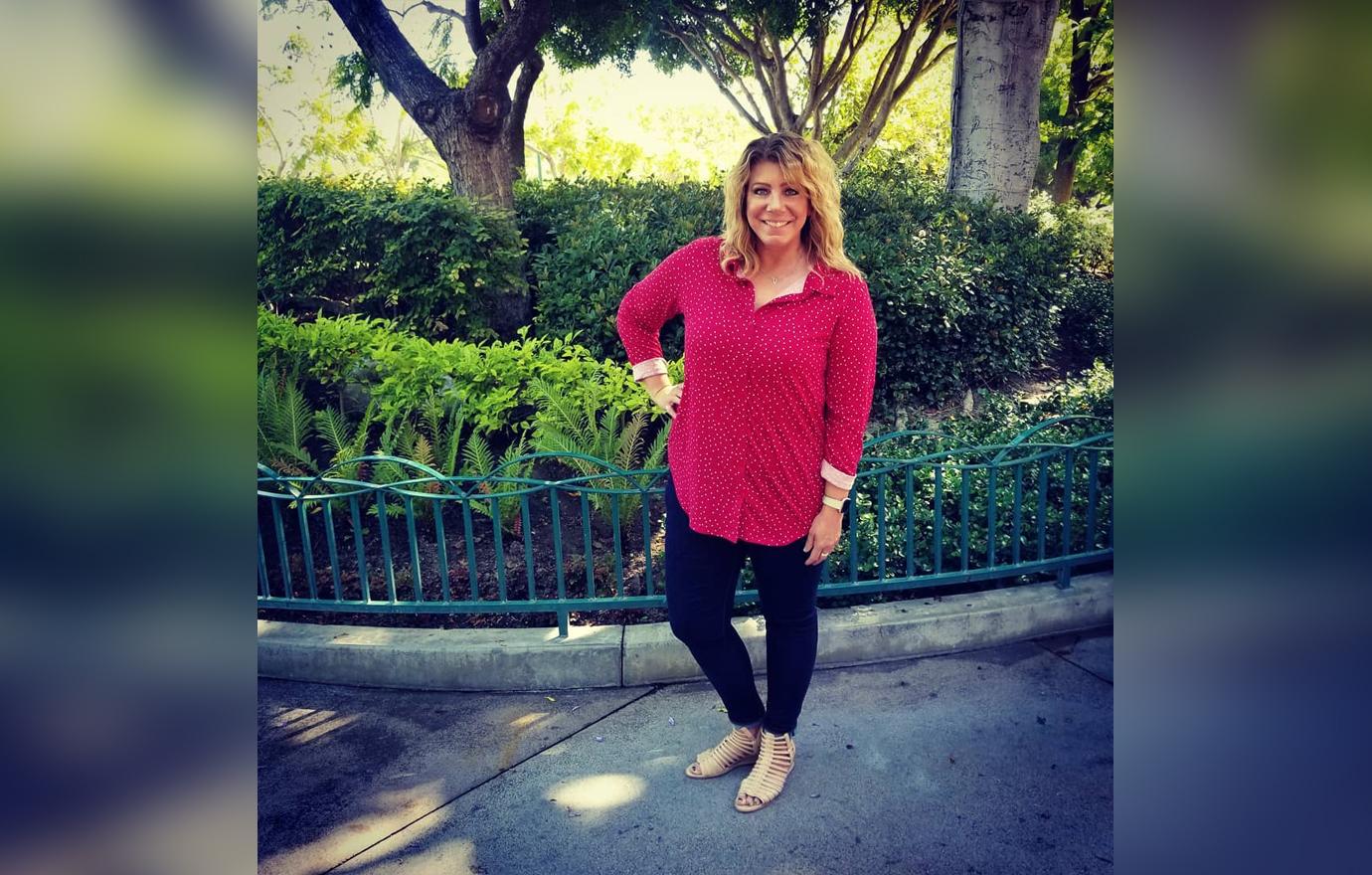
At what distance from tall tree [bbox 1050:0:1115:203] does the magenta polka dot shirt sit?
8.02m

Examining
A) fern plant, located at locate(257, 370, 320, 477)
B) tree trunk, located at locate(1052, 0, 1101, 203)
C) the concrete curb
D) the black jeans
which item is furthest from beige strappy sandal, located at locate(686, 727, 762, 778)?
tree trunk, located at locate(1052, 0, 1101, 203)

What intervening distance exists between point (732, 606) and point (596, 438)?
77.4 inches

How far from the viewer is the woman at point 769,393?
2.42 metres

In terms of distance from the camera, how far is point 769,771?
9.34 feet

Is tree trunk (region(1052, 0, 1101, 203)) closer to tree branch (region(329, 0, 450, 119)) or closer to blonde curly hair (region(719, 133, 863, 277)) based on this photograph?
tree branch (region(329, 0, 450, 119))

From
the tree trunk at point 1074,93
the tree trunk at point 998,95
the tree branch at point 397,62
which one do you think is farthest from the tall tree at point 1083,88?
the tree branch at point 397,62

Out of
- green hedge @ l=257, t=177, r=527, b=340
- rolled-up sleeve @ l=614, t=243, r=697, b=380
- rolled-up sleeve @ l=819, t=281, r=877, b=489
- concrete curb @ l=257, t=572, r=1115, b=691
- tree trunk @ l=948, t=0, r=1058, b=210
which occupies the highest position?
tree trunk @ l=948, t=0, r=1058, b=210

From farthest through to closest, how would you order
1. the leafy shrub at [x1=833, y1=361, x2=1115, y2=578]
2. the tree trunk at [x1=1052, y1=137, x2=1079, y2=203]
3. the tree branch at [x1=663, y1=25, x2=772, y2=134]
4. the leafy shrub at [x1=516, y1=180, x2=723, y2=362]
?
the tree trunk at [x1=1052, y1=137, x2=1079, y2=203] < the tree branch at [x1=663, y1=25, x2=772, y2=134] < the leafy shrub at [x1=516, y1=180, x2=723, y2=362] < the leafy shrub at [x1=833, y1=361, x2=1115, y2=578]

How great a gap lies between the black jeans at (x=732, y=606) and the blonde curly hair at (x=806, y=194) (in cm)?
72

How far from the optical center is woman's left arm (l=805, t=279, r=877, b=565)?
96.0 inches
